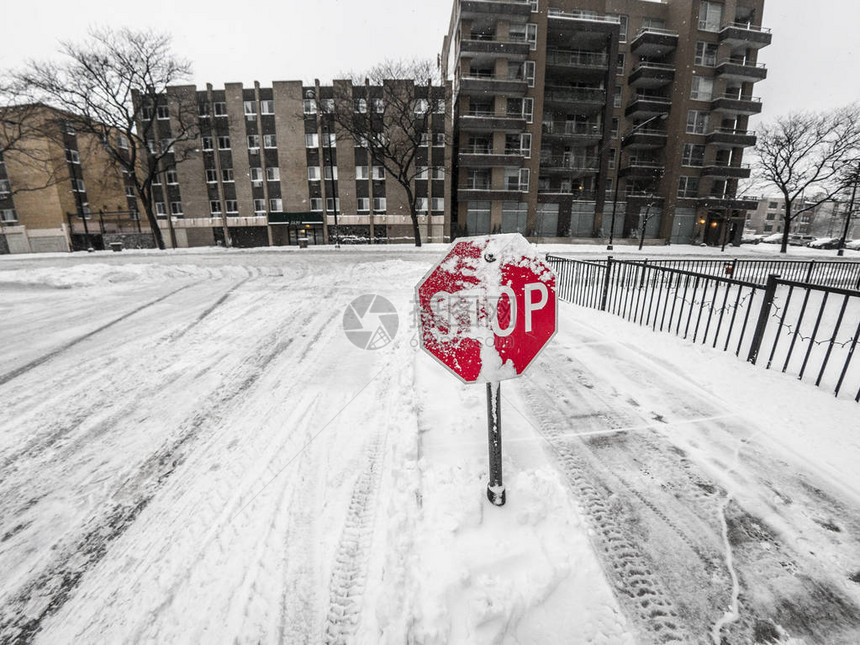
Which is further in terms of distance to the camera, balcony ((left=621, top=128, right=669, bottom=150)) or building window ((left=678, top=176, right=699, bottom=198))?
building window ((left=678, top=176, right=699, bottom=198))

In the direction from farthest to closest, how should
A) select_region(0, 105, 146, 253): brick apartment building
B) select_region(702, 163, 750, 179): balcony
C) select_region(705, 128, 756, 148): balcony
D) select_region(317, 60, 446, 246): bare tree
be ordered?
select_region(0, 105, 146, 253): brick apartment building < select_region(702, 163, 750, 179): balcony < select_region(705, 128, 756, 148): balcony < select_region(317, 60, 446, 246): bare tree

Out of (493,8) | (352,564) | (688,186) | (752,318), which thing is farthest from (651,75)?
(352,564)

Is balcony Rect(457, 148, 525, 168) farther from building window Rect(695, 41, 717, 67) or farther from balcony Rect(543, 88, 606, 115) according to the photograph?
building window Rect(695, 41, 717, 67)

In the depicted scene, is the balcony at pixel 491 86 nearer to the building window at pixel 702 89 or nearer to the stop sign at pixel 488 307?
the building window at pixel 702 89

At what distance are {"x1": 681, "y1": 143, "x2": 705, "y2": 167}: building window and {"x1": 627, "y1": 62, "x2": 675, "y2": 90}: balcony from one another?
641 centimetres

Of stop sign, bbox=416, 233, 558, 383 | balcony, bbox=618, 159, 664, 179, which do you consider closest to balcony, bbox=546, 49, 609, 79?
balcony, bbox=618, 159, 664, 179

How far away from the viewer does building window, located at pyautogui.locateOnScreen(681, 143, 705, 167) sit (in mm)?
33594

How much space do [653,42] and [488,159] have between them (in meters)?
18.8

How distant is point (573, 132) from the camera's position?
3444cm

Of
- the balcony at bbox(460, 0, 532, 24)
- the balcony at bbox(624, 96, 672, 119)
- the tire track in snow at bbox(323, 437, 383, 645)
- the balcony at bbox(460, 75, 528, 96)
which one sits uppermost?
the balcony at bbox(460, 0, 532, 24)

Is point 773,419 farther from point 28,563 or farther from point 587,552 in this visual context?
point 28,563

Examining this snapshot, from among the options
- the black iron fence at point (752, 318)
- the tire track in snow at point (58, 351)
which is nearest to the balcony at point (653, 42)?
the black iron fence at point (752, 318)

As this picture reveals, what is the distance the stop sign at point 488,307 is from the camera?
2049 mm

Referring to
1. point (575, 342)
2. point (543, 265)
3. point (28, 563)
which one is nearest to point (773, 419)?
point (575, 342)
